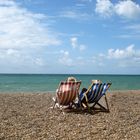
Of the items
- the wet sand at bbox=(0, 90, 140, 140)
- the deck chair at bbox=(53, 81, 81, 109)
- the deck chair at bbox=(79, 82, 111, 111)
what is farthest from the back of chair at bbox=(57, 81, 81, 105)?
the wet sand at bbox=(0, 90, 140, 140)

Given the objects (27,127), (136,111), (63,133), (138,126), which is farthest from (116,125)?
(136,111)

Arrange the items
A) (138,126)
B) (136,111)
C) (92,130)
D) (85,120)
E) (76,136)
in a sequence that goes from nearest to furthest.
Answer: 1. (76,136)
2. (92,130)
3. (138,126)
4. (85,120)
5. (136,111)

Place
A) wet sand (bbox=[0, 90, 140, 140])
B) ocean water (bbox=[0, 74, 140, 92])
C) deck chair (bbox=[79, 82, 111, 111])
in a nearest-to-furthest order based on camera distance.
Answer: wet sand (bbox=[0, 90, 140, 140]) < deck chair (bbox=[79, 82, 111, 111]) < ocean water (bbox=[0, 74, 140, 92])

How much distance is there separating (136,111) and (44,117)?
3265 millimetres

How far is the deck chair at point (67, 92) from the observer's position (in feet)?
37.2

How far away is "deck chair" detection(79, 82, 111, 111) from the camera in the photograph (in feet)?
37.1

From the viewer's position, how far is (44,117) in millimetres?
9852

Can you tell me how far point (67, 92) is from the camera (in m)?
11.4

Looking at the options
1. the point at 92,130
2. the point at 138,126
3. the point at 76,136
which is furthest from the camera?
the point at 138,126

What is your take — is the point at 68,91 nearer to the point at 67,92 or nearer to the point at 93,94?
the point at 67,92

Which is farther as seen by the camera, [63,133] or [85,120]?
[85,120]

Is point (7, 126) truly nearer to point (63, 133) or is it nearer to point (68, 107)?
point (63, 133)

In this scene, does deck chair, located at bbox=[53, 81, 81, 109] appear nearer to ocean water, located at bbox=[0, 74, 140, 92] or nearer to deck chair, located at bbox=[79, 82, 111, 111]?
deck chair, located at bbox=[79, 82, 111, 111]

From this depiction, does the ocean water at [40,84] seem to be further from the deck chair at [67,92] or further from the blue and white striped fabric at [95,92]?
the blue and white striped fabric at [95,92]
